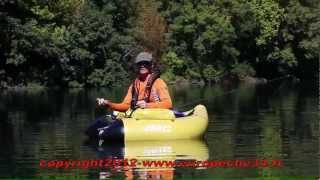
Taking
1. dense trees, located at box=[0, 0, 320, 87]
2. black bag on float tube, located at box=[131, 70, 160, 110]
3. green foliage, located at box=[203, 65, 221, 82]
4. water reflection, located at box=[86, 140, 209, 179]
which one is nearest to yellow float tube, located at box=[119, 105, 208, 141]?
water reflection, located at box=[86, 140, 209, 179]

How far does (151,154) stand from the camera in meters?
14.2

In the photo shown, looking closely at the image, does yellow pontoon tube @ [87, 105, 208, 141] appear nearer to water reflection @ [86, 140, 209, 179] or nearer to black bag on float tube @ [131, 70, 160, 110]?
water reflection @ [86, 140, 209, 179]

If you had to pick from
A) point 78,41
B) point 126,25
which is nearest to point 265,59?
point 126,25

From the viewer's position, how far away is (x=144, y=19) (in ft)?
192

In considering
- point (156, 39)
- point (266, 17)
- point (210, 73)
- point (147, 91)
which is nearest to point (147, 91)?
point (147, 91)

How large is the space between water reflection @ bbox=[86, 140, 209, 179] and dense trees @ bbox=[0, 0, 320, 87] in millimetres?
34098

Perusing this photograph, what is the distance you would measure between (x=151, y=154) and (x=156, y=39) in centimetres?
4475

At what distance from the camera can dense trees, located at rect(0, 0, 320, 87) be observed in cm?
5062

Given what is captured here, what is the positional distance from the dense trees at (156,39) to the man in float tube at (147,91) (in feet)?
109

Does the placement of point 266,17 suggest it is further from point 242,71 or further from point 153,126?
point 153,126

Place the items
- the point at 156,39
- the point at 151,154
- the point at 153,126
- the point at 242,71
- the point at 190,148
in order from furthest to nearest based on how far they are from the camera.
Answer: the point at 242,71
the point at 156,39
the point at 153,126
the point at 190,148
the point at 151,154

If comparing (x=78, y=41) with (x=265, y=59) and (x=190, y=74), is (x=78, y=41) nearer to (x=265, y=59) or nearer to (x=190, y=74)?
(x=190, y=74)

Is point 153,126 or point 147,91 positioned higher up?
point 147,91

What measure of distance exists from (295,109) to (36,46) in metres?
26.8
